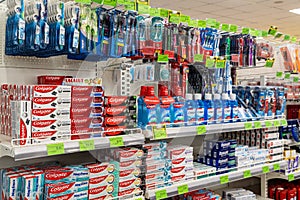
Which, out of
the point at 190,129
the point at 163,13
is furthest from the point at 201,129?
the point at 163,13

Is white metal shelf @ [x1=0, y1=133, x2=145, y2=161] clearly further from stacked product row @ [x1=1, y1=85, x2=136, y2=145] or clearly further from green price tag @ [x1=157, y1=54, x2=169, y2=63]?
green price tag @ [x1=157, y1=54, x2=169, y2=63]

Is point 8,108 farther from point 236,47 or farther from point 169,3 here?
point 169,3

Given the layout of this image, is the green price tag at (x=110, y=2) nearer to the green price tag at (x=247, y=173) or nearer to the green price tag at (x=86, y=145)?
the green price tag at (x=86, y=145)

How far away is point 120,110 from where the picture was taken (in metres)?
1.96

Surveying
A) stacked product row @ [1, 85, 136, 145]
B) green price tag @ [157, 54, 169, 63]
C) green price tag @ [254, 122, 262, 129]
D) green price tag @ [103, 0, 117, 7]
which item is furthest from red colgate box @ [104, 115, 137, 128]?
green price tag @ [254, 122, 262, 129]

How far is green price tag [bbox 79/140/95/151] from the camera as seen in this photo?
1.72 m

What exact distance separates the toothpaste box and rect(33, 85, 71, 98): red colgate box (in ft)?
0.23

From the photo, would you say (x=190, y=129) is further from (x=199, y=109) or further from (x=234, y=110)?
(x=234, y=110)

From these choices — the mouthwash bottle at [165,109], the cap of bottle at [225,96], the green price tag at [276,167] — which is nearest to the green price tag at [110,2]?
the mouthwash bottle at [165,109]

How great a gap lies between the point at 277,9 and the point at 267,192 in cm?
631

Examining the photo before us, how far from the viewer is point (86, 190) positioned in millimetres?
1828

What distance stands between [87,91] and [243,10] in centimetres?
735

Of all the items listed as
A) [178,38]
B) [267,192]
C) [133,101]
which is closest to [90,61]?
[133,101]

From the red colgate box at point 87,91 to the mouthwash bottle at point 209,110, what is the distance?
2.69 ft
